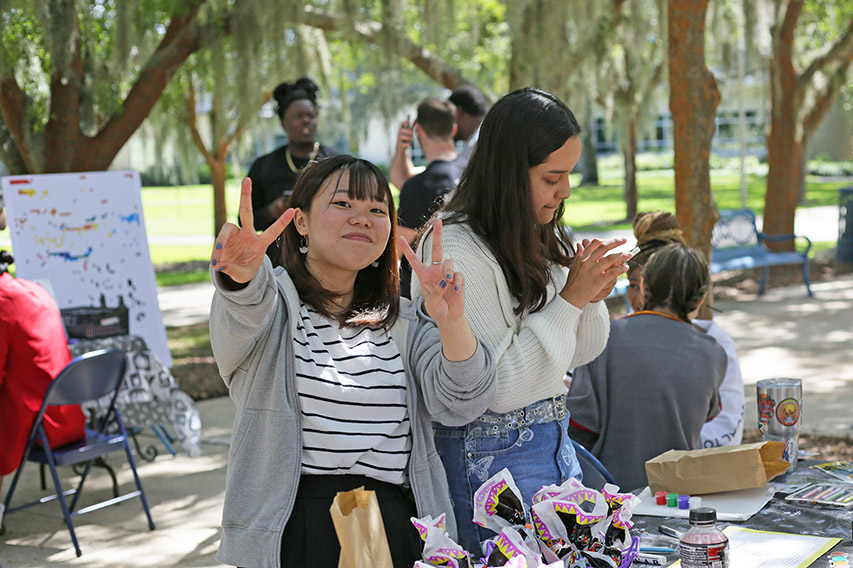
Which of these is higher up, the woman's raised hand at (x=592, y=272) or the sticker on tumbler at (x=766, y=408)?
the woman's raised hand at (x=592, y=272)

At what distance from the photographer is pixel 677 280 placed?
130 inches

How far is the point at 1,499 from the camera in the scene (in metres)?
5.30

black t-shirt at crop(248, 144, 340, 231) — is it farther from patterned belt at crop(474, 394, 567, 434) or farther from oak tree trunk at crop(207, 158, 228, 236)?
oak tree trunk at crop(207, 158, 228, 236)

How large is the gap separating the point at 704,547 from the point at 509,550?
1.36 ft

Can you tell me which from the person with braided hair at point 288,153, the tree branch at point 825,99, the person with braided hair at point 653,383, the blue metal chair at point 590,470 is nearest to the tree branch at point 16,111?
the person with braided hair at point 288,153

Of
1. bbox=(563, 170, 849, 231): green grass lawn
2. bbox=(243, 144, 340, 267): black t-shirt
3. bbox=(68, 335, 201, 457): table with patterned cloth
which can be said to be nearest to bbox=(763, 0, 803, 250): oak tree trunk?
bbox=(563, 170, 849, 231): green grass lawn

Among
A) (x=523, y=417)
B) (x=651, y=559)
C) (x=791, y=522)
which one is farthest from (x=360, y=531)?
(x=791, y=522)

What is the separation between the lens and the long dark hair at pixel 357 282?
7.11 feet

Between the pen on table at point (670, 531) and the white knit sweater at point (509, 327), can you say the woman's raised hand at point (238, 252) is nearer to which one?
the white knit sweater at point (509, 327)

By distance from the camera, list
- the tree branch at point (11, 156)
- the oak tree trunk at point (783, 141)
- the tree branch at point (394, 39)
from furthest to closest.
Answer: the oak tree trunk at point (783, 141) < the tree branch at point (394, 39) < the tree branch at point (11, 156)

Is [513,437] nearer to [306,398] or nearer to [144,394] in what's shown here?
[306,398]

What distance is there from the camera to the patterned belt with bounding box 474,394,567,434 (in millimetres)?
2244

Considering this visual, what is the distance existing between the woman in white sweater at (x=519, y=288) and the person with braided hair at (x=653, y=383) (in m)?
0.86

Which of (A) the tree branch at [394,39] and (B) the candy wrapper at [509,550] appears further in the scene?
(A) the tree branch at [394,39]
